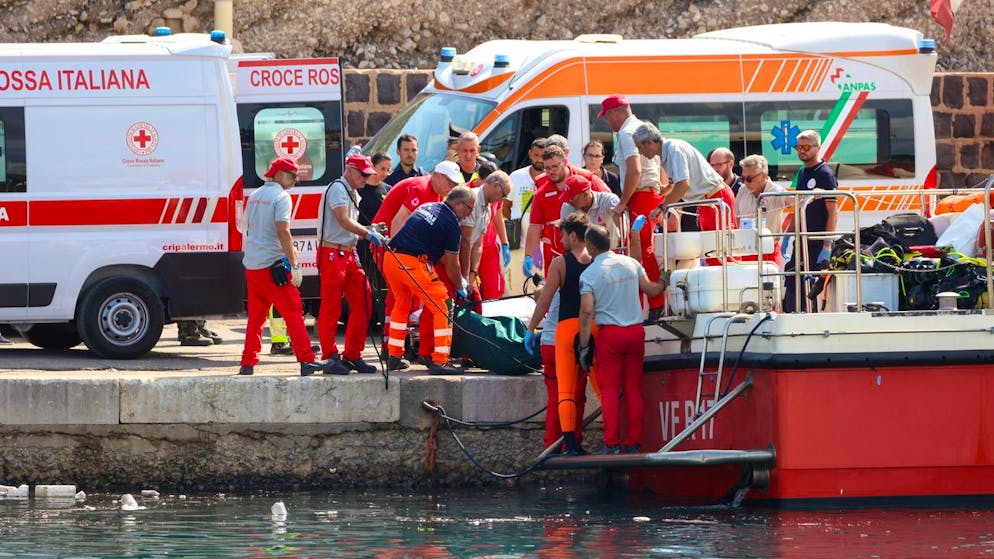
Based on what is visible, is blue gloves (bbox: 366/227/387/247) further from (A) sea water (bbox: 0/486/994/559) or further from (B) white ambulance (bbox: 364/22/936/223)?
(B) white ambulance (bbox: 364/22/936/223)

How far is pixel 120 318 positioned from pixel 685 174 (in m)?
4.56

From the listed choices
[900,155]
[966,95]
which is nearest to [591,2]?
[966,95]

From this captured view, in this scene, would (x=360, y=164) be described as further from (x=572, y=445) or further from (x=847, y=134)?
(x=847, y=134)

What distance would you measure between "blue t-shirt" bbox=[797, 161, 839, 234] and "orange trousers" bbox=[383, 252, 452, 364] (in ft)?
8.87

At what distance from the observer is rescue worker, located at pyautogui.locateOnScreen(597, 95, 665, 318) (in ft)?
40.3

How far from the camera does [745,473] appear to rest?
1094 cm

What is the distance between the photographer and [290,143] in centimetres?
1606

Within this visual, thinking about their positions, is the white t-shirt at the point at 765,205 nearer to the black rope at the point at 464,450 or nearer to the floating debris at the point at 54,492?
the black rope at the point at 464,450

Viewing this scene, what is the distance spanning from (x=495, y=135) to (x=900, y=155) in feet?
12.6

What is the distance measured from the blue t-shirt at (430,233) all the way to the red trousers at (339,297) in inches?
18.5

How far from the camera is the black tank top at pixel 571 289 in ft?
37.7

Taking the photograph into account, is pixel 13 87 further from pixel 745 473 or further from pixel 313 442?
pixel 745 473

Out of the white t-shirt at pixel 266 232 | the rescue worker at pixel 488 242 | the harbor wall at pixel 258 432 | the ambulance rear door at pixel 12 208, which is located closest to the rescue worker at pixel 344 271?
the white t-shirt at pixel 266 232

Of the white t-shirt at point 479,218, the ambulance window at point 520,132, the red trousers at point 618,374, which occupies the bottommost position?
the red trousers at point 618,374
